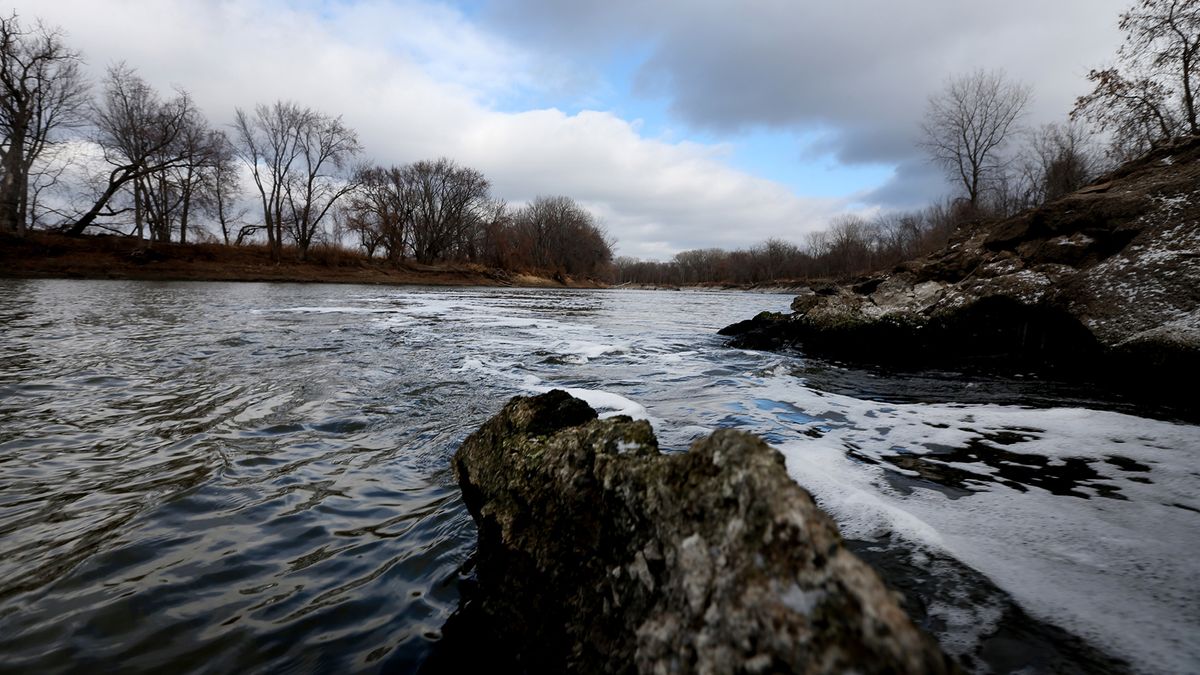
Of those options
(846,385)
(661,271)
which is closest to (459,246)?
(846,385)

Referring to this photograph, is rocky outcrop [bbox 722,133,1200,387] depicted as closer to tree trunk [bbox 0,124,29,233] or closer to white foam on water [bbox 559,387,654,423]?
white foam on water [bbox 559,387,654,423]

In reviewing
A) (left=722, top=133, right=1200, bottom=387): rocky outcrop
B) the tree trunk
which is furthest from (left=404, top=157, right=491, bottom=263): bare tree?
(left=722, top=133, right=1200, bottom=387): rocky outcrop

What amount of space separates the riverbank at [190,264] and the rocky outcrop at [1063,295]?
113 feet

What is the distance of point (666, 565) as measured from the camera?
1.39 m

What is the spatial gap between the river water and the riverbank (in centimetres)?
2899

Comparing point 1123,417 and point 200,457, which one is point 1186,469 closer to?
point 1123,417

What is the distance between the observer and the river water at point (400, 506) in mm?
1858

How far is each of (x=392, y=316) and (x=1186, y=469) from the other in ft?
48.7

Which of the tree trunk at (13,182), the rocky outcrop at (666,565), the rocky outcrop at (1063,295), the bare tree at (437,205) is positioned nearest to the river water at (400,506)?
the rocky outcrop at (666,565)

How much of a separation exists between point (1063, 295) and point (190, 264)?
41578 millimetres

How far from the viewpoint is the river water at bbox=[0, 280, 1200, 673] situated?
1.86 meters

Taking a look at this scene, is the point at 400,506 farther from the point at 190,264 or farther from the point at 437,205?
the point at 437,205

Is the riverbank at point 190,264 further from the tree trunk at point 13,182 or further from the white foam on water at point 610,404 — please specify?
the white foam on water at point 610,404

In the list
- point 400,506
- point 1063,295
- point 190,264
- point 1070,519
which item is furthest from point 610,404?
point 190,264
